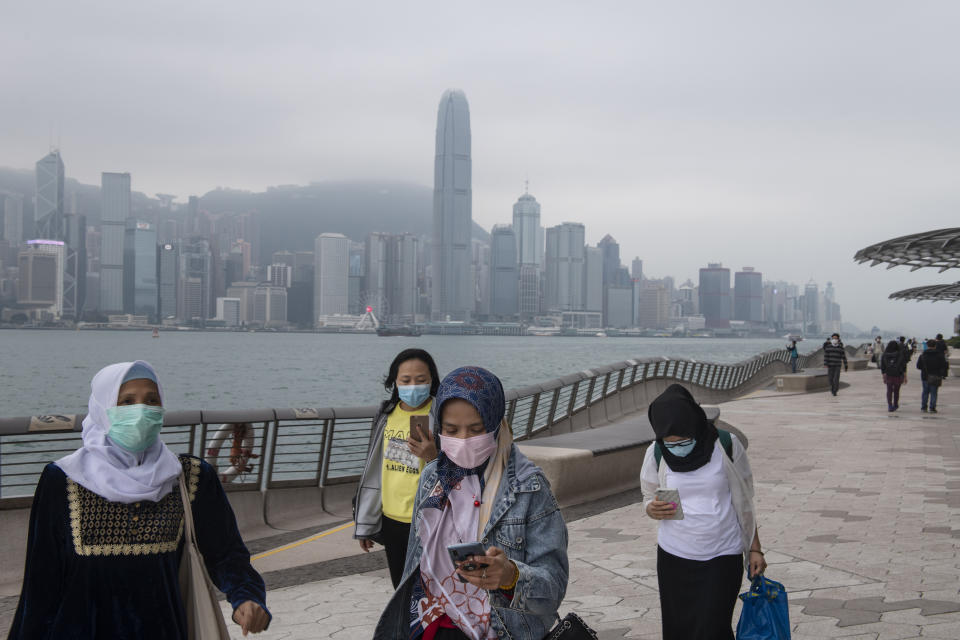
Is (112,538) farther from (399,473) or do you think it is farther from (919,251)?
(919,251)

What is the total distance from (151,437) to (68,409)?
48861 millimetres

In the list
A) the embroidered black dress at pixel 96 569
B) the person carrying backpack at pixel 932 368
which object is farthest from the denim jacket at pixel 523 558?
the person carrying backpack at pixel 932 368

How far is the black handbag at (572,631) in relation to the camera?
2.59 meters

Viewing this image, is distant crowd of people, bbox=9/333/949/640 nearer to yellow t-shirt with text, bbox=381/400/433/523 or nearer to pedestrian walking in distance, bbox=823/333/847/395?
yellow t-shirt with text, bbox=381/400/433/523

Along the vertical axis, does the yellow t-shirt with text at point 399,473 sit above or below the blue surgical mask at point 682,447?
below

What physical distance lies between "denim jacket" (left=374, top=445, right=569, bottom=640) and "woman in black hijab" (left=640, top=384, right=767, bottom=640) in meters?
1.31

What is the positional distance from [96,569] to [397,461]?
1863 millimetres

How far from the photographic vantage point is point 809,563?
6.48m

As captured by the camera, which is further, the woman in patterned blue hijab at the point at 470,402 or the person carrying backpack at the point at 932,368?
the person carrying backpack at the point at 932,368

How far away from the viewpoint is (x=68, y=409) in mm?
47000

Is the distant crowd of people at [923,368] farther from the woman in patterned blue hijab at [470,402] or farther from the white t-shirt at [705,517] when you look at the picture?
the woman in patterned blue hijab at [470,402]

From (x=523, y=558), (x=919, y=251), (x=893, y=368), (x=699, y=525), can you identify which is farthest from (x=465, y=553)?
(x=919, y=251)

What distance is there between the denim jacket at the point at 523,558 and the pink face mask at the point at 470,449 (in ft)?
0.27

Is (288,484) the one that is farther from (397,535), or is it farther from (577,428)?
(577,428)
